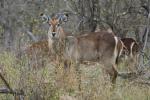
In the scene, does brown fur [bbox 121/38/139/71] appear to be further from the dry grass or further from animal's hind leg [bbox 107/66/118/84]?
the dry grass

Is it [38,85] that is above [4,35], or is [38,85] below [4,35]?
above

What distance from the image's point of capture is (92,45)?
1088cm

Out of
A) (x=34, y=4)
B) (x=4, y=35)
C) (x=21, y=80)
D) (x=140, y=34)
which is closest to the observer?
(x=21, y=80)

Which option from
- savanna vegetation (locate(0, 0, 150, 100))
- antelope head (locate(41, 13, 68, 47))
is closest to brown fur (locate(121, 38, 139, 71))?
savanna vegetation (locate(0, 0, 150, 100))

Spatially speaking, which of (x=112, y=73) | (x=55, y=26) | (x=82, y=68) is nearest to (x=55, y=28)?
(x=55, y=26)

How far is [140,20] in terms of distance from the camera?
12891 millimetres

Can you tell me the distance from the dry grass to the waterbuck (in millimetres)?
2756

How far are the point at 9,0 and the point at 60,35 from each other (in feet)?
34.4

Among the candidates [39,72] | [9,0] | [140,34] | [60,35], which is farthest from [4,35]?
[39,72]

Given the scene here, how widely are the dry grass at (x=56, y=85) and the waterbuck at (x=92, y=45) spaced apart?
2.76 meters

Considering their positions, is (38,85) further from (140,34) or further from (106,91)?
(140,34)

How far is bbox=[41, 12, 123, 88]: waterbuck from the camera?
1059 centimetres

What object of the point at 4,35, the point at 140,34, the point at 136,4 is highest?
the point at 136,4

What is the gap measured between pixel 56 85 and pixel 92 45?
3976mm
